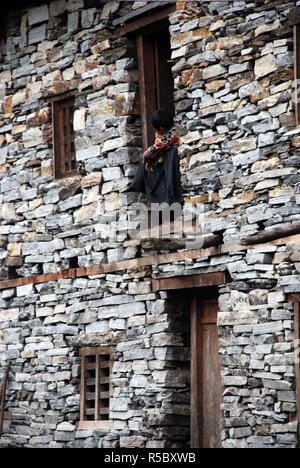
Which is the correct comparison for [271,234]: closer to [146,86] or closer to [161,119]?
[161,119]

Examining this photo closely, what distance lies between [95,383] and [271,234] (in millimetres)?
2883

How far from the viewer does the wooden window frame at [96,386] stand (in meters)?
10.0

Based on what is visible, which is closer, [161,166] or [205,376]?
[205,376]

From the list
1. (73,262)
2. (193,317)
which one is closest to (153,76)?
(73,262)

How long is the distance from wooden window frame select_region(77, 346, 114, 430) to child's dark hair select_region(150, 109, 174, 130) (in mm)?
2321

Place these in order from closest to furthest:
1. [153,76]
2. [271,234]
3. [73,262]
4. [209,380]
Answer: [271,234] → [209,380] → [153,76] → [73,262]

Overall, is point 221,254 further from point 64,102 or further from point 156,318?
point 64,102

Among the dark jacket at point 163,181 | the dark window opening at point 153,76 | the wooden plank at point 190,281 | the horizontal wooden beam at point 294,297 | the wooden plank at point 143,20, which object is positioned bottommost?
the horizontal wooden beam at point 294,297

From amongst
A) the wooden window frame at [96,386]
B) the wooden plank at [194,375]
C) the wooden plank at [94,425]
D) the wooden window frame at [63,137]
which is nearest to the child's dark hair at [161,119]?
the wooden window frame at [63,137]

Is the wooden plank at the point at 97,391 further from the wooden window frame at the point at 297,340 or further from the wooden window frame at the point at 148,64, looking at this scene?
the wooden window frame at the point at 297,340

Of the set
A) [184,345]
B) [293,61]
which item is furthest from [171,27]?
[184,345]

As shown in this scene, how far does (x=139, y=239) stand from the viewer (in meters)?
9.90

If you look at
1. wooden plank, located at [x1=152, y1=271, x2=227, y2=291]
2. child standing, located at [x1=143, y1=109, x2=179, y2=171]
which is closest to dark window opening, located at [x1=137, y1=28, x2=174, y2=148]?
child standing, located at [x1=143, y1=109, x2=179, y2=171]

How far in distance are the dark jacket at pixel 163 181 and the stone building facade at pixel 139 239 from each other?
0.58 feet
